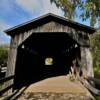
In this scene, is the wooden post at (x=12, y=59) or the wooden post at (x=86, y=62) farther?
the wooden post at (x=86, y=62)

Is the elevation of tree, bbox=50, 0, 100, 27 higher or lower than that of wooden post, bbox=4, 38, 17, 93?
higher

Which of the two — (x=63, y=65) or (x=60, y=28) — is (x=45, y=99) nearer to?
(x=60, y=28)

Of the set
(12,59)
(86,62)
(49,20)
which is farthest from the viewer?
(49,20)

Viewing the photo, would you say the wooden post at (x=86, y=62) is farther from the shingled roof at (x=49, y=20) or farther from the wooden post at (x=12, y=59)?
the wooden post at (x=12, y=59)

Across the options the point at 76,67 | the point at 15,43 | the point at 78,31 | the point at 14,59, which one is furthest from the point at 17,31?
the point at 76,67

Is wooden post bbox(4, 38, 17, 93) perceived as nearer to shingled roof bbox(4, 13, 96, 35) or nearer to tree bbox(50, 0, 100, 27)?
shingled roof bbox(4, 13, 96, 35)

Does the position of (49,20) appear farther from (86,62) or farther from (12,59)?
(86,62)

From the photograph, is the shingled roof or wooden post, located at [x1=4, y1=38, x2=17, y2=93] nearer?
wooden post, located at [x1=4, y1=38, x2=17, y2=93]

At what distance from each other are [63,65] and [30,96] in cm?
1673

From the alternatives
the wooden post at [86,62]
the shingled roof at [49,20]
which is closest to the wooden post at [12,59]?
the shingled roof at [49,20]

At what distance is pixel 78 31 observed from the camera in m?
13.8

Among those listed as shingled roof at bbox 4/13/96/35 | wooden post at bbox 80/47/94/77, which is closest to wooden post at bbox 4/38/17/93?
shingled roof at bbox 4/13/96/35

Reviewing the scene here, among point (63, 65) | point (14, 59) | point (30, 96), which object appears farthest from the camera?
point (63, 65)

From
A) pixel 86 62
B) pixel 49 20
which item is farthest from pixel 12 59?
pixel 86 62
